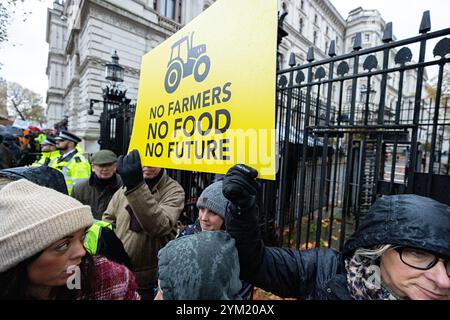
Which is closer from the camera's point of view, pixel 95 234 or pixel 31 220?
pixel 31 220

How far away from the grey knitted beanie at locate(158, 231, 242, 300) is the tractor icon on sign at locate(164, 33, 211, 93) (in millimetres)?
1054

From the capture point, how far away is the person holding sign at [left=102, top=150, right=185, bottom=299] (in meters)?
1.76

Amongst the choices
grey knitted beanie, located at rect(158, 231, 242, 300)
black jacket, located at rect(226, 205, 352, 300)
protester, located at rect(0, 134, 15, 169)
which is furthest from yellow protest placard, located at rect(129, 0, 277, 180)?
protester, located at rect(0, 134, 15, 169)

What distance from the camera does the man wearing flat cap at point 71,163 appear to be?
12.5 ft

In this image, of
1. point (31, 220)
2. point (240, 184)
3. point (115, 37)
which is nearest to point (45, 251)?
point (31, 220)

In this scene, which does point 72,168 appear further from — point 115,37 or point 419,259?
point 115,37

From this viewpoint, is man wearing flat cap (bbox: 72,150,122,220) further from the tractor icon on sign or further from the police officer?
the police officer

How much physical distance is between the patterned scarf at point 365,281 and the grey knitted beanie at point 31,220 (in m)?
1.39

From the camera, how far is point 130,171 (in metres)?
1.75

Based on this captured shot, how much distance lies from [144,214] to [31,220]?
0.82 meters
